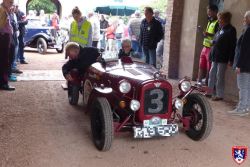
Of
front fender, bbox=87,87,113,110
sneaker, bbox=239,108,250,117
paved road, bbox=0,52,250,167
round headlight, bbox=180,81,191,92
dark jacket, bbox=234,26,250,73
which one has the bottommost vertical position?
paved road, bbox=0,52,250,167

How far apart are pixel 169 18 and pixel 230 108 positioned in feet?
12.6

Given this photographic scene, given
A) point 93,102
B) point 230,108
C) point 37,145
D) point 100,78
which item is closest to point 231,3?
point 230,108

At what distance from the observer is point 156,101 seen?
480 cm

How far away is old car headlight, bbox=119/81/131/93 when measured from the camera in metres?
4.64

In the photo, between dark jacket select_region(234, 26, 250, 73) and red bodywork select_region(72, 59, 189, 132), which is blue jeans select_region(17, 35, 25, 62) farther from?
dark jacket select_region(234, 26, 250, 73)

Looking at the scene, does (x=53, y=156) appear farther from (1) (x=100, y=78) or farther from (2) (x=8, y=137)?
(1) (x=100, y=78)

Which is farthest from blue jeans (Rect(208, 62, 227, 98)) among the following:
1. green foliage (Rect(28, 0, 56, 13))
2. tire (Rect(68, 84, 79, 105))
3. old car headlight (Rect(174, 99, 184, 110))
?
green foliage (Rect(28, 0, 56, 13))

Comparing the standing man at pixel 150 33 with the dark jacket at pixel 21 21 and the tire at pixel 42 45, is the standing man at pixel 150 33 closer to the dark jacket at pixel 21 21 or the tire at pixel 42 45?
the dark jacket at pixel 21 21

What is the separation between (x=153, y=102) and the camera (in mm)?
4789

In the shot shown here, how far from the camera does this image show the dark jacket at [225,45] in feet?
24.2

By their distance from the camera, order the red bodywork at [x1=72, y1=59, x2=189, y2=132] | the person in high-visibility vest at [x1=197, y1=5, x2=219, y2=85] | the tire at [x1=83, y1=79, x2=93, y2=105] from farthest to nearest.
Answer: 1. the person in high-visibility vest at [x1=197, y1=5, x2=219, y2=85]
2. the tire at [x1=83, y1=79, x2=93, y2=105]
3. the red bodywork at [x1=72, y1=59, x2=189, y2=132]

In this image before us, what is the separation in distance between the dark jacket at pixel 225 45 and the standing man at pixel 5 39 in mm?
3949

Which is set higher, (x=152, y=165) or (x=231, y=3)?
(x=231, y=3)

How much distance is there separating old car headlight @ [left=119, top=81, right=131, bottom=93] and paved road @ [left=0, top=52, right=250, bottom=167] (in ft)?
2.33
